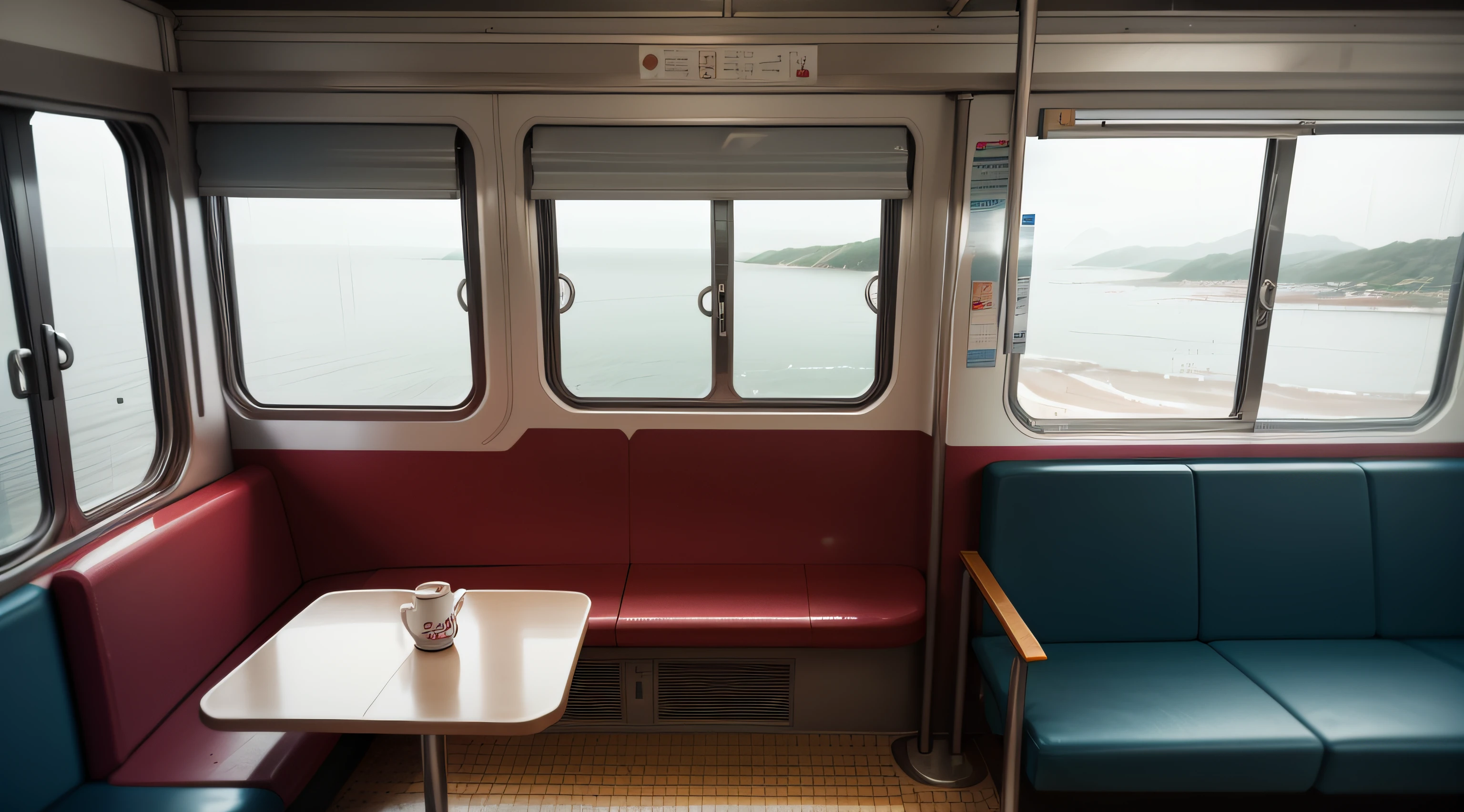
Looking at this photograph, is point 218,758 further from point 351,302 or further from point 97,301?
point 351,302

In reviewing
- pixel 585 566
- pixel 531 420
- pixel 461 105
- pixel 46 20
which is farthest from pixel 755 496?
pixel 46 20

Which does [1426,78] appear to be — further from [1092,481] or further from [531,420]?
[531,420]

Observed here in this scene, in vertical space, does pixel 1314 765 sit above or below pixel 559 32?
below

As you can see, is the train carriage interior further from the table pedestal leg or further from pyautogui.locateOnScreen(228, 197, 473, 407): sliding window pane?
the table pedestal leg

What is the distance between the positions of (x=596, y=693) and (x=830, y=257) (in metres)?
1.91

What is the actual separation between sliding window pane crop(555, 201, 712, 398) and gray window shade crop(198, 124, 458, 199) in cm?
46

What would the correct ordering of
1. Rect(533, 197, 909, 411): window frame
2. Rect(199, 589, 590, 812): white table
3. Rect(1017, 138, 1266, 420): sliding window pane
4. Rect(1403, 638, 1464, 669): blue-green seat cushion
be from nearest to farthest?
Rect(199, 589, 590, 812): white table, Rect(1403, 638, 1464, 669): blue-green seat cushion, Rect(1017, 138, 1266, 420): sliding window pane, Rect(533, 197, 909, 411): window frame

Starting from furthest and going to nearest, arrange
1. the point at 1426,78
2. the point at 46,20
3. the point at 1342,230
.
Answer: the point at 1342,230 < the point at 1426,78 < the point at 46,20

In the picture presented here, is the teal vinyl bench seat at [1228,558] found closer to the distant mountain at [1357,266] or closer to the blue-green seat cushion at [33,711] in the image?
the distant mountain at [1357,266]

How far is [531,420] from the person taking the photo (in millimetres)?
2941

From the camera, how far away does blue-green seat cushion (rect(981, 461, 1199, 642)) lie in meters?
2.68

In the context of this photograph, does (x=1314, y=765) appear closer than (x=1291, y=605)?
Yes

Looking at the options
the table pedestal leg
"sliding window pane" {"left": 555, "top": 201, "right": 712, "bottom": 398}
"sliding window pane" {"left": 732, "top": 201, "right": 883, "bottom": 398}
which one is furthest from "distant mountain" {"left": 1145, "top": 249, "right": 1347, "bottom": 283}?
the table pedestal leg

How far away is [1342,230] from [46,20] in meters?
4.31
